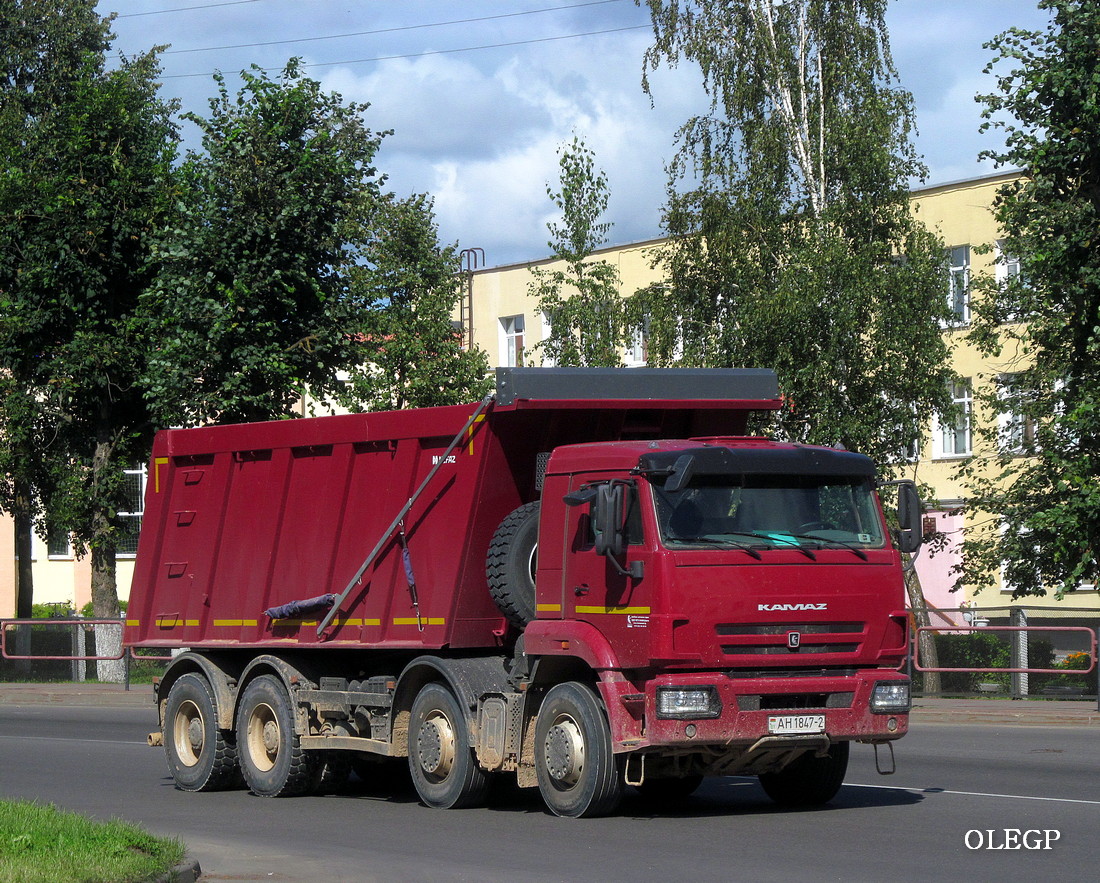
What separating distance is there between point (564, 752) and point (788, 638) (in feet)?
5.78

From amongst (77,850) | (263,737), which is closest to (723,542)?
(77,850)

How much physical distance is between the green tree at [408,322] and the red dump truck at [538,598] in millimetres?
12753

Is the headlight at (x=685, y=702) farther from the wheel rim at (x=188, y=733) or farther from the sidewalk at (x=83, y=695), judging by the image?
the sidewalk at (x=83, y=695)

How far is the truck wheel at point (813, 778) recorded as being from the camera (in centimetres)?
1203

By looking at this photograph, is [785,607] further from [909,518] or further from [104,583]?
[104,583]

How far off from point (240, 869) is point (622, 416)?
4.72m

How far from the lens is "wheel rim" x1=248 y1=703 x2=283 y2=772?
14062 millimetres

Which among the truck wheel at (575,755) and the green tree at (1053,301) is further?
the green tree at (1053,301)

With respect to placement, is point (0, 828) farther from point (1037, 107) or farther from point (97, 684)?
point (97, 684)

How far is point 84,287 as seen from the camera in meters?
32.3

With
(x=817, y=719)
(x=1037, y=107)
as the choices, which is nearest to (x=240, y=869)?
(x=817, y=719)

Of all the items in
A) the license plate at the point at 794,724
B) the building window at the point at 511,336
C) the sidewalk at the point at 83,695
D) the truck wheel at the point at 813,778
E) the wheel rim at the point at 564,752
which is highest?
the building window at the point at 511,336

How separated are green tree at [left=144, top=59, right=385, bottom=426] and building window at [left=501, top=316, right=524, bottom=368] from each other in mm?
23040

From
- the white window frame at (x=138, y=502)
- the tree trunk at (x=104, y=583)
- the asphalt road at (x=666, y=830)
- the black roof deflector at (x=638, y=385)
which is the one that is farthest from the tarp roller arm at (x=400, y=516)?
the tree trunk at (x=104, y=583)
